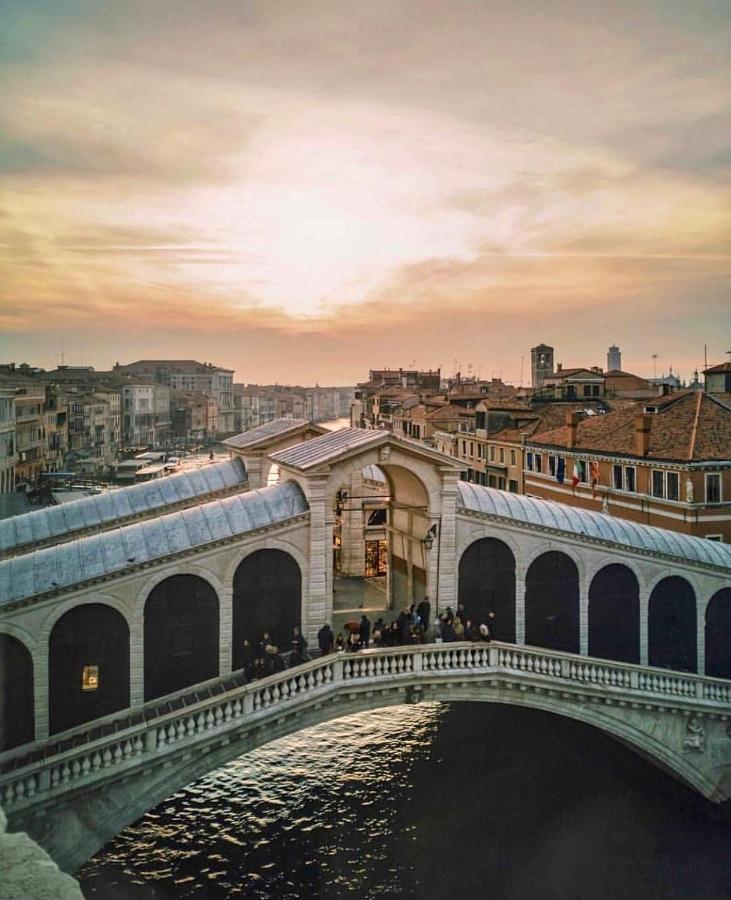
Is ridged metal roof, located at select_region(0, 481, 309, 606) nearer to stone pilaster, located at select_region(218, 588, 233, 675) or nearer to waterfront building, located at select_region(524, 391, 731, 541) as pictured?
stone pilaster, located at select_region(218, 588, 233, 675)

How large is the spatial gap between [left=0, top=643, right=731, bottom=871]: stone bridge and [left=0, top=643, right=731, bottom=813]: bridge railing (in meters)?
0.02

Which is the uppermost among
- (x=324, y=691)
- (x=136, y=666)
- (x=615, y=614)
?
(x=615, y=614)

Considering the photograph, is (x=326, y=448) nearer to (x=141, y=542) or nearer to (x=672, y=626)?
(x=141, y=542)

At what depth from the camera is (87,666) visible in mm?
14516

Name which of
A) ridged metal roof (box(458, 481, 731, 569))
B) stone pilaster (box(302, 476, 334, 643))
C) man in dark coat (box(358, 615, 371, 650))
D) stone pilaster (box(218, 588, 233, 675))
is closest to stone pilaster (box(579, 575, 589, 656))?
ridged metal roof (box(458, 481, 731, 569))

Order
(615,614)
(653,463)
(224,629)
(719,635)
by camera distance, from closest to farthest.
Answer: (224,629) → (615,614) → (719,635) → (653,463)

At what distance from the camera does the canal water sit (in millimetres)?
15117

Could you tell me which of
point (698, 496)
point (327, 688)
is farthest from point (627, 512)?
point (327, 688)

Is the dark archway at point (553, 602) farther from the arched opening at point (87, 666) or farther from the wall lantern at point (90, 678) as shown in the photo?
the wall lantern at point (90, 678)

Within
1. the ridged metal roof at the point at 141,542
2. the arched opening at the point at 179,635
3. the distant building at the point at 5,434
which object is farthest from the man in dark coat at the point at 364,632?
the distant building at the point at 5,434

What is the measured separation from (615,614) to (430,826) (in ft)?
22.5

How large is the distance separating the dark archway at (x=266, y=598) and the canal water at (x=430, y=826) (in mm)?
4005

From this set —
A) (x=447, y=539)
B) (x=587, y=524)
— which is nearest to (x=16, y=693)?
(x=447, y=539)

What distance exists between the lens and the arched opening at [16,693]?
44.0ft
